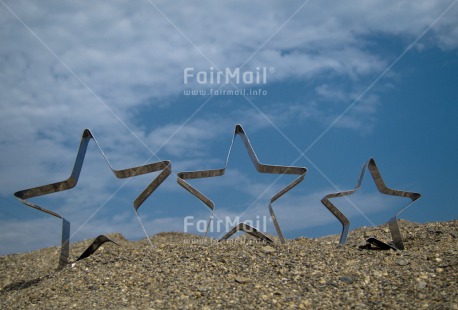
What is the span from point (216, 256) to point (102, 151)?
8.09ft

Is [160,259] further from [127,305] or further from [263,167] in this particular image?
[263,167]

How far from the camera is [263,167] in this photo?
8.77 meters

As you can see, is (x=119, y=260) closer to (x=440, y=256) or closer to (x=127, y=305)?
(x=127, y=305)

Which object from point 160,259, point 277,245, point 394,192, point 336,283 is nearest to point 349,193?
point 394,192

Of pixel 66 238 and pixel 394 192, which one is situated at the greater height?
pixel 394 192

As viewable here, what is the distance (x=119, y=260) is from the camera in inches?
297

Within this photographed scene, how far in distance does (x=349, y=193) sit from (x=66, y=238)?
15.3 ft

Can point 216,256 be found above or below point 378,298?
above

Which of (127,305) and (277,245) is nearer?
(127,305)

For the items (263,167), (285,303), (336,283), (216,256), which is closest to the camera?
(285,303)

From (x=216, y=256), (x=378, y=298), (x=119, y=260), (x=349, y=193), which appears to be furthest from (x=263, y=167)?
(x=378, y=298)

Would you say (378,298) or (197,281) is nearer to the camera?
(378,298)

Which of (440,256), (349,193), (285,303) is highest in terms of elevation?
(349,193)

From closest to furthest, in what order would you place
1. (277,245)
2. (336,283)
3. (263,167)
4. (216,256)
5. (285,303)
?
(285,303) < (336,283) < (216,256) < (277,245) < (263,167)
